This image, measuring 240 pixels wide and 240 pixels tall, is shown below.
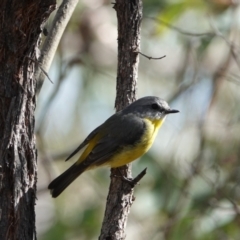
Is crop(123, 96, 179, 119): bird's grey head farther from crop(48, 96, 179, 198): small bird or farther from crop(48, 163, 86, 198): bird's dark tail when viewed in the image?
crop(48, 163, 86, 198): bird's dark tail

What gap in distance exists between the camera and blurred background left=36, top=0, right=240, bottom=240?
5973mm

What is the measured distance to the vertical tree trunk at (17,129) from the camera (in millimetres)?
3283

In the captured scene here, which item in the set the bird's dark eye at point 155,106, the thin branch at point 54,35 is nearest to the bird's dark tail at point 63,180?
the bird's dark eye at point 155,106

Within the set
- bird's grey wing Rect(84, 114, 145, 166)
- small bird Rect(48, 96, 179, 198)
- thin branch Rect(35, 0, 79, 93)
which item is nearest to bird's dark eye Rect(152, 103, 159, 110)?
small bird Rect(48, 96, 179, 198)

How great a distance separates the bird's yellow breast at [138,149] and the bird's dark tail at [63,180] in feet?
0.87

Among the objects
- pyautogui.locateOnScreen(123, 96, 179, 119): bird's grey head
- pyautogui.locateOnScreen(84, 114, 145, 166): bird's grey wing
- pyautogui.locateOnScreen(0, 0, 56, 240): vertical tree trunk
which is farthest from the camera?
pyautogui.locateOnScreen(123, 96, 179, 119): bird's grey head

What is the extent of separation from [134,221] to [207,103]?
5.14ft

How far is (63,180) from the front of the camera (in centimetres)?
495

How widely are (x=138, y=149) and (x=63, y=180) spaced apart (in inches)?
26.7

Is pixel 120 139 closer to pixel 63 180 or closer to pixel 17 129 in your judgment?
pixel 63 180

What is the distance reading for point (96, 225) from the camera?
6.39m

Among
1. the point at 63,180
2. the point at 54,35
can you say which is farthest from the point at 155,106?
the point at 54,35

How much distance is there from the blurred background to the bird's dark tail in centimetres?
82

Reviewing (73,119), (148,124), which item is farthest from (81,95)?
(148,124)
